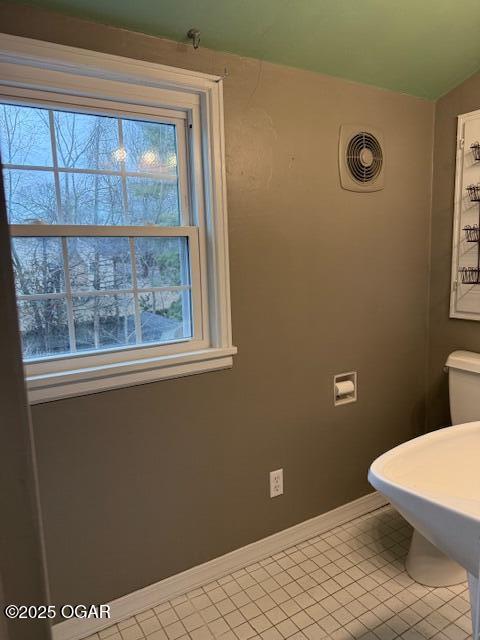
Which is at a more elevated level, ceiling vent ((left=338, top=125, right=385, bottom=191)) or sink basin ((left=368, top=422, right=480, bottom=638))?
ceiling vent ((left=338, top=125, right=385, bottom=191))

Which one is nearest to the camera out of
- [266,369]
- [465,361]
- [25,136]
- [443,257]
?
[25,136]

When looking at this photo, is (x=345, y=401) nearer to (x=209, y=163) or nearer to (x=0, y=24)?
(x=209, y=163)

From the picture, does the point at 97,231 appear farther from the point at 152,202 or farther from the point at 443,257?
the point at 443,257

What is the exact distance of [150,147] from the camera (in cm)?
160

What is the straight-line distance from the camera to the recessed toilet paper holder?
2.06 meters

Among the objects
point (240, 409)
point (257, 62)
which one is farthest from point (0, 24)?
point (240, 409)

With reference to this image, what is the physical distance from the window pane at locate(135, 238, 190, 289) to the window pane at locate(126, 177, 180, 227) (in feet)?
0.24

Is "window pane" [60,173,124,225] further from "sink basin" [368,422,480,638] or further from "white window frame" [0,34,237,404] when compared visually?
"sink basin" [368,422,480,638]

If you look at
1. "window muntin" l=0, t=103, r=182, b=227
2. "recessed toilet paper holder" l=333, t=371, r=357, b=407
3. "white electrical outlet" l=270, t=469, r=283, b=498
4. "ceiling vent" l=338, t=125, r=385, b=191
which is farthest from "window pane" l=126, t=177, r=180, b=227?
"white electrical outlet" l=270, t=469, r=283, b=498

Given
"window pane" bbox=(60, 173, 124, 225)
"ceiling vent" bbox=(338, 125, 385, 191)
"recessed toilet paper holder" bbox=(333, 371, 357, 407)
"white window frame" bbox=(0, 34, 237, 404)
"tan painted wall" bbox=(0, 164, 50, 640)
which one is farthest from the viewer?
"recessed toilet paper holder" bbox=(333, 371, 357, 407)

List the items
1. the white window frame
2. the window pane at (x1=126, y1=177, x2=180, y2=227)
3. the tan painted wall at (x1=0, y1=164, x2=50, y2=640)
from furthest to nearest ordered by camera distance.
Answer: the window pane at (x1=126, y1=177, x2=180, y2=227) < the white window frame < the tan painted wall at (x1=0, y1=164, x2=50, y2=640)

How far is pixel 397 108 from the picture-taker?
6.79ft

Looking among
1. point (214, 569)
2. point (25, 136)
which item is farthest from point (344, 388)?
point (25, 136)

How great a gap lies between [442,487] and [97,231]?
1449mm
